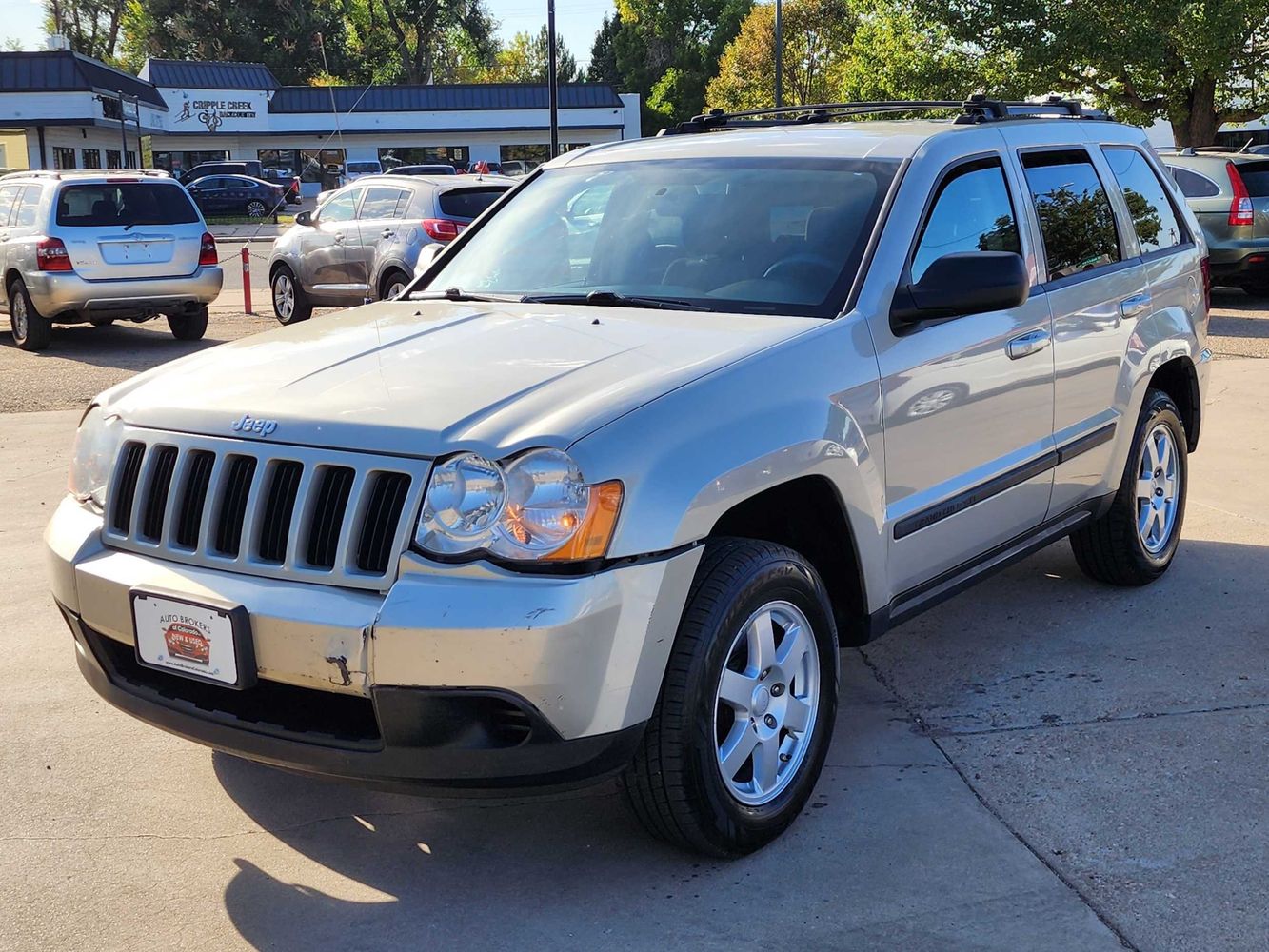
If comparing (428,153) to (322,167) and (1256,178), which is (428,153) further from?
(1256,178)

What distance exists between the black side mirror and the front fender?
216 millimetres

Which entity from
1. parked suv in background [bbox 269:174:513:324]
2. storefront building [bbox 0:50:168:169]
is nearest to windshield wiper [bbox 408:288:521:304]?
parked suv in background [bbox 269:174:513:324]

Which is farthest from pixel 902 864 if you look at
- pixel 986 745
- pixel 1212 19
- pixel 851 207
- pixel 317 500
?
pixel 1212 19

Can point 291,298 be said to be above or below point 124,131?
below

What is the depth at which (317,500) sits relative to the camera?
314cm

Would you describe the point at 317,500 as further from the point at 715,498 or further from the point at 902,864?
the point at 902,864

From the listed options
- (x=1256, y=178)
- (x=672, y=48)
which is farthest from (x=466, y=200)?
(x=672, y=48)

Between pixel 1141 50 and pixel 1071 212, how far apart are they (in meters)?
21.4

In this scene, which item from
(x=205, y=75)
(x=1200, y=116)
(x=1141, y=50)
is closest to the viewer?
(x=1141, y=50)

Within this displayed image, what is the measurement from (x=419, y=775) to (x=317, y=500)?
2.13 feet

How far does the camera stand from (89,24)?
86.9m

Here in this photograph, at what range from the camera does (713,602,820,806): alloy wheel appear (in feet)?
11.2

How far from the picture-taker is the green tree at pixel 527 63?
87312 mm

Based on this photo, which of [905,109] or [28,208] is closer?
[905,109]
